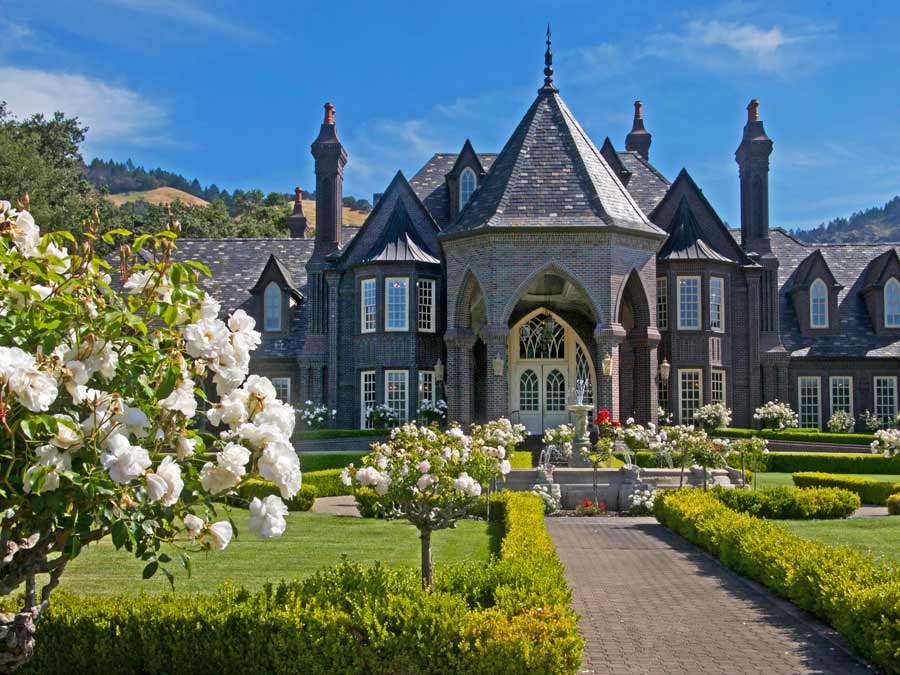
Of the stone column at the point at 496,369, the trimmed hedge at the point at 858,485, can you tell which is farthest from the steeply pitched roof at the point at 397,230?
the trimmed hedge at the point at 858,485

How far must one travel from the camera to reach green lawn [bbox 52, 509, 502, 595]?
42.1 feet

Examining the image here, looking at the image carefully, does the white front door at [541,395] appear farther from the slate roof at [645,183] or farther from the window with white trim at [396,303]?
the slate roof at [645,183]

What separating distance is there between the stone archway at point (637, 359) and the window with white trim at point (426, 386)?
675cm

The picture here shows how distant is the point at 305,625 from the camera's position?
8055 mm

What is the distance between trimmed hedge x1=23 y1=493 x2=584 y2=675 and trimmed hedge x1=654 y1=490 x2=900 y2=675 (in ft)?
9.30

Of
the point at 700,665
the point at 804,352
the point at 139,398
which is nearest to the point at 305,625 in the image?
the point at 139,398

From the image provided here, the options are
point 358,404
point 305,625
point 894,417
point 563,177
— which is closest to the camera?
point 305,625

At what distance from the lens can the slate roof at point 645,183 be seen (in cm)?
3847

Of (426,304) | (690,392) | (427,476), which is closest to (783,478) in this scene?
(690,392)

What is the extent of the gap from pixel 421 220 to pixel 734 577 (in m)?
25.1

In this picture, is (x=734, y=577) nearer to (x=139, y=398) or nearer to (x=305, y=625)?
(x=305, y=625)

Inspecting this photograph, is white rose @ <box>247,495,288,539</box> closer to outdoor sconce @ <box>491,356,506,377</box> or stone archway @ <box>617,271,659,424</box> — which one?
outdoor sconce @ <box>491,356,506,377</box>

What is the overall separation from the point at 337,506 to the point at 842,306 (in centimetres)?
2643

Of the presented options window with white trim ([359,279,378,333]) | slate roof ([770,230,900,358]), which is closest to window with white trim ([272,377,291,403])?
window with white trim ([359,279,378,333])
